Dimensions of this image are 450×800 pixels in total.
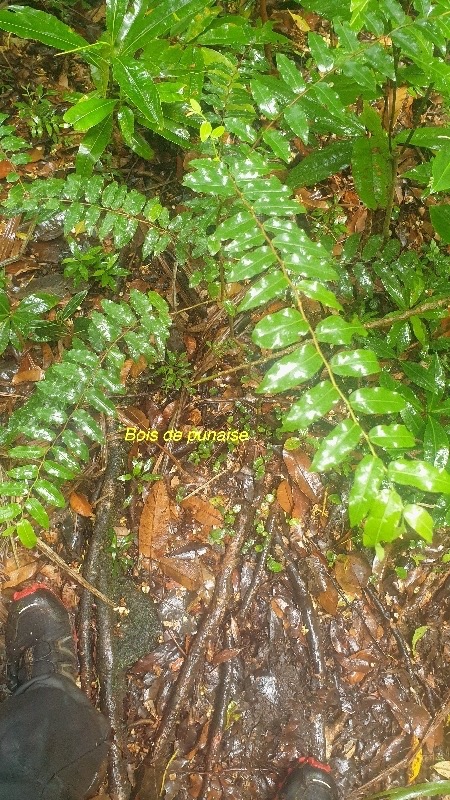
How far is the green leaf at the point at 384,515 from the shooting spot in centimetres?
141

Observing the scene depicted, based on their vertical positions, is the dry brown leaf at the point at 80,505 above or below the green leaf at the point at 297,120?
below

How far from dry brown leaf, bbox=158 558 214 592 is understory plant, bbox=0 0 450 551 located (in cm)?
82

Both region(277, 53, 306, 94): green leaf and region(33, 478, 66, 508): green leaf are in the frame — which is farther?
region(33, 478, 66, 508): green leaf

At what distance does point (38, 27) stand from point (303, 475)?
2.29 meters

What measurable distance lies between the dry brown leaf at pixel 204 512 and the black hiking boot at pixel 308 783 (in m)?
1.19

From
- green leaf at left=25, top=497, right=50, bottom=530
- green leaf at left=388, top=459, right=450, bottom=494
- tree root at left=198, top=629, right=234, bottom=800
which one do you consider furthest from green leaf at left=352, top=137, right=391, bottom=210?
tree root at left=198, top=629, right=234, bottom=800

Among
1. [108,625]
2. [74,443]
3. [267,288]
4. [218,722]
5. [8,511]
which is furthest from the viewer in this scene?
[108,625]

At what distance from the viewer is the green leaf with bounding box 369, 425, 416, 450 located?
4.89 ft

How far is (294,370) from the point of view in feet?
5.13

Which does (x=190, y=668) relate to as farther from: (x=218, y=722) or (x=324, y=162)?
(x=324, y=162)

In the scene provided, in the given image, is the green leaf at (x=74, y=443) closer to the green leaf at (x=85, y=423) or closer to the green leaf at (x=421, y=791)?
the green leaf at (x=85, y=423)

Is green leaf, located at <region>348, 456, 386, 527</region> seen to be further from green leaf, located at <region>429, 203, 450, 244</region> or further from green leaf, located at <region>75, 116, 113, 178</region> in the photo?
green leaf, located at <region>75, 116, 113, 178</region>

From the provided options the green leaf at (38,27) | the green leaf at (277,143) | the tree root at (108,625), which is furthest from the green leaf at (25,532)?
the green leaf at (38,27)

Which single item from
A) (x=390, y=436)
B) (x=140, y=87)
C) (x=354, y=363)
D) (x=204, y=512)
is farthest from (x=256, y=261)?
(x=204, y=512)
